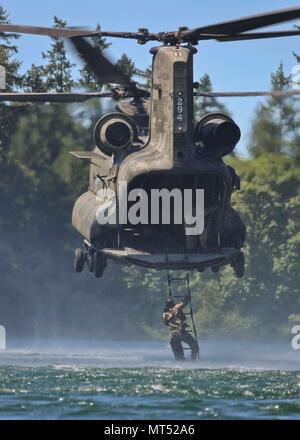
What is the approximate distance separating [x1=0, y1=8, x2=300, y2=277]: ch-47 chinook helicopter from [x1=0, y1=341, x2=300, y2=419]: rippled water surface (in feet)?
11.0

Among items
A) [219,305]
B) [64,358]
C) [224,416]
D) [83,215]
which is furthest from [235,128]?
[219,305]

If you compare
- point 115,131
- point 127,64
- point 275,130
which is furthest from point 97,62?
point 127,64

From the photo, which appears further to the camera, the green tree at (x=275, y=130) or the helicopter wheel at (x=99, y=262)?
the green tree at (x=275, y=130)

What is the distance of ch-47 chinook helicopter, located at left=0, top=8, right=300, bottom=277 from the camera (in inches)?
1353

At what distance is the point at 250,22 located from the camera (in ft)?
105

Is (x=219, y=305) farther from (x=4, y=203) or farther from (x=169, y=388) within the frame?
(x=169, y=388)

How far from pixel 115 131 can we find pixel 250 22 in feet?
19.7

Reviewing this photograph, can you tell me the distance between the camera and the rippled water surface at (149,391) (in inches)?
1104

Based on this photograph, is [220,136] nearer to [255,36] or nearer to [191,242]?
[255,36]

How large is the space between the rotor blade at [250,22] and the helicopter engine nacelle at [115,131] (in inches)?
137

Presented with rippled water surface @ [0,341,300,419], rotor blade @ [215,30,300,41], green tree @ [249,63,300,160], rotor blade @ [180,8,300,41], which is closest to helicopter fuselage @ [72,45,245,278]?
rotor blade @ [215,30,300,41]

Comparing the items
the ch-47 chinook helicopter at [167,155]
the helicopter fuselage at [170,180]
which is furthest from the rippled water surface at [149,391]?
the helicopter fuselage at [170,180]

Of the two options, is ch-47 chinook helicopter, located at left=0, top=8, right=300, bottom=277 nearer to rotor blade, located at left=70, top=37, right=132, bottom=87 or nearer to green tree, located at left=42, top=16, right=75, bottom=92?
rotor blade, located at left=70, top=37, right=132, bottom=87

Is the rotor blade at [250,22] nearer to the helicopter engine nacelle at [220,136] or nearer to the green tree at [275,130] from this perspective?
the helicopter engine nacelle at [220,136]
